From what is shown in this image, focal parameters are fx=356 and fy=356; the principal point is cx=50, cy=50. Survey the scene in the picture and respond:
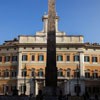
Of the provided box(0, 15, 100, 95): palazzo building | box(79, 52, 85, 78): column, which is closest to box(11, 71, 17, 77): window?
box(0, 15, 100, 95): palazzo building

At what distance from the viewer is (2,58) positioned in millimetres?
49094

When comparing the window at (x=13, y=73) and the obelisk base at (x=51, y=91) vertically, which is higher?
the window at (x=13, y=73)

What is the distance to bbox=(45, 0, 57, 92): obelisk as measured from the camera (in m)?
24.4

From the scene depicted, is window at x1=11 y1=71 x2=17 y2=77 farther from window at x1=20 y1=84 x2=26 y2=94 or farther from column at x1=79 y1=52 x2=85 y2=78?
column at x1=79 y1=52 x2=85 y2=78

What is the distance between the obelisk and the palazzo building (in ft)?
71.2

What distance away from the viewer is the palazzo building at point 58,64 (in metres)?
46.9

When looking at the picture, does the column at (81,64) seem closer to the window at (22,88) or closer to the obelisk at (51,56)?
the window at (22,88)

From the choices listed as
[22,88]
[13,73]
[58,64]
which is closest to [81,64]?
[58,64]

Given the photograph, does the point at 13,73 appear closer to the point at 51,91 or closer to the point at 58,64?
the point at 58,64

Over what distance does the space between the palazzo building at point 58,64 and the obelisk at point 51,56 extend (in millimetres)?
21699

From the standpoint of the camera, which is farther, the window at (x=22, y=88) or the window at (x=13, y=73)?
the window at (x=13, y=73)

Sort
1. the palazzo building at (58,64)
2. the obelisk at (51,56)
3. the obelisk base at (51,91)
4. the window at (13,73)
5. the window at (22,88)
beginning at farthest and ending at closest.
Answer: the window at (13,73)
the palazzo building at (58,64)
the window at (22,88)
the obelisk at (51,56)
the obelisk base at (51,91)

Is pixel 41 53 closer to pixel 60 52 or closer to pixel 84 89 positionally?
pixel 60 52

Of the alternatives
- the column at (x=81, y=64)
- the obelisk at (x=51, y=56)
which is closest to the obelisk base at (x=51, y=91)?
the obelisk at (x=51, y=56)
